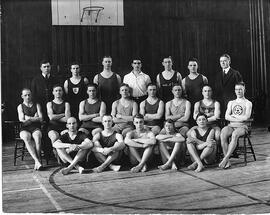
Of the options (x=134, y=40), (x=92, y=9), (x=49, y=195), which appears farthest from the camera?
(x=134, y=40)

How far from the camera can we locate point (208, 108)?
13.1 ft

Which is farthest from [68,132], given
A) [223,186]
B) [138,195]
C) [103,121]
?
[223,186]

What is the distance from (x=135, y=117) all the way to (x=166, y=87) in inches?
29.7

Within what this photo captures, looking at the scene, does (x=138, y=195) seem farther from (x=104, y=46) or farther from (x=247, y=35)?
(x=247, y=35)

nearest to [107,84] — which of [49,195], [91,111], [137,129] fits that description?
[91,111]

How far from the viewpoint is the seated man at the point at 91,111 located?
13.3 feet

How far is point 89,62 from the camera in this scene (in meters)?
6.87

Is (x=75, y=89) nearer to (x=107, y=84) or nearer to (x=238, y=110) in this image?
(x=107, y=84)

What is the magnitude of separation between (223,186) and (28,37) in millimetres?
4748

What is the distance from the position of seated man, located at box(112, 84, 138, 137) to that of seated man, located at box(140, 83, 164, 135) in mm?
116

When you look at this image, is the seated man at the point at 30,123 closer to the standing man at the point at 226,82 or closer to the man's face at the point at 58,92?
the man's face at the point at 58,92

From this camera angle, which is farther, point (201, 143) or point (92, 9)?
point (92, 9)

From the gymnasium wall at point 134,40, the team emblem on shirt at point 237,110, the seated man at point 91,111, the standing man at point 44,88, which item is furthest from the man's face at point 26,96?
the team emblem on shirt at point 237,110

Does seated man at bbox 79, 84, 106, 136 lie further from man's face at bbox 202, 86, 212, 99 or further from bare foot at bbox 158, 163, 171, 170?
man's face at bbox 202, 86, 212, 99
